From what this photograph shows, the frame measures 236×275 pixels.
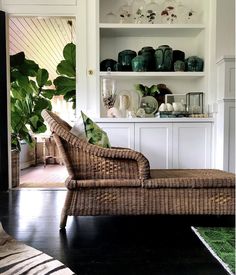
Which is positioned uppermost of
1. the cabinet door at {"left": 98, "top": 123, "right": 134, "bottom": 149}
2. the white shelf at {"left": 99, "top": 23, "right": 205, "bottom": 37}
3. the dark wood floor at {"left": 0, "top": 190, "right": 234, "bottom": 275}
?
the white shelf at {"left": 99, "top": 23, "right": 205, "bottom": 37}

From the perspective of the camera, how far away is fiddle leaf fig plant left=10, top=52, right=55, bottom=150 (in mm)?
4160

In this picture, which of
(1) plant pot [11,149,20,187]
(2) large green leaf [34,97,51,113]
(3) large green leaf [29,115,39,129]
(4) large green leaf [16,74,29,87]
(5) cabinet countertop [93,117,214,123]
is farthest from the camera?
(2) large green leaf [34,97,51,113]

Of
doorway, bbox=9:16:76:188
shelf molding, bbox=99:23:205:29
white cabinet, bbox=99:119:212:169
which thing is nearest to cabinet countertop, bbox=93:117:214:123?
white cabinet, bbox=99:119:212:169

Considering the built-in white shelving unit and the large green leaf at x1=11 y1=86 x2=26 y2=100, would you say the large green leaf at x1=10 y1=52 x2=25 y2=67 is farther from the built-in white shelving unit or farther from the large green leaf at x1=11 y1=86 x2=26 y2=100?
the built-in white shelving unit

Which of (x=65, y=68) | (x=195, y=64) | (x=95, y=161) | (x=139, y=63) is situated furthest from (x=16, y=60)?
(x=95, y=161)

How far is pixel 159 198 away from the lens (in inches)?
80.2

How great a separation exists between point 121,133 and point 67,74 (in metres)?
1.52

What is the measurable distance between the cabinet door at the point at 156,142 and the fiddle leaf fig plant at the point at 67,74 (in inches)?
58.8

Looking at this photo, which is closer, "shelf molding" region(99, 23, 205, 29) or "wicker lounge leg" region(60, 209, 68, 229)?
"wicker lounge leg" region(60, 209, 68, 229)

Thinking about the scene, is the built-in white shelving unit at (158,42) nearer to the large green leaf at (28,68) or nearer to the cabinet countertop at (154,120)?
the cabinet countertop at (154,120)

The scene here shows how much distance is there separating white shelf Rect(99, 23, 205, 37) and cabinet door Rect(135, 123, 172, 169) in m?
1.15

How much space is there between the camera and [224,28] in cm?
330

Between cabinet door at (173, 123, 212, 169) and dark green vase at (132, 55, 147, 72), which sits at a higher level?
dark green vase at (132, 55, 147, 72)

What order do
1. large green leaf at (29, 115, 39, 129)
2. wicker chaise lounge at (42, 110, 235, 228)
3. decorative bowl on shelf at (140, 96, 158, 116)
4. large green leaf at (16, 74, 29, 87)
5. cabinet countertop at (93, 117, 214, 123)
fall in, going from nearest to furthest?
wicker chaise lounge at (42, 110, 235, 228) < cabinet countertop at (93, 117, 214, 123) < decorative bowl on shelf at (140, 96, 158, 116) < large green leaf at (16, 74, 29, 87) < large green leaf at (29, 115, 39, 129)
